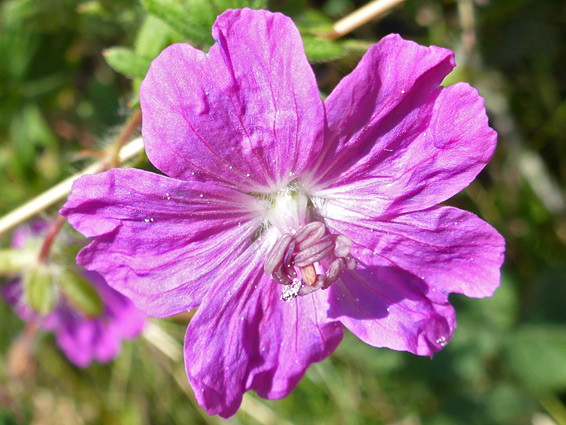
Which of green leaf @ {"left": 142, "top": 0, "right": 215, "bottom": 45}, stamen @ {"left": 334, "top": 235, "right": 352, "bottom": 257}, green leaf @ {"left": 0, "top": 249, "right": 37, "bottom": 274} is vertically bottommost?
green leaf @ {"left": 0, "top": 249, "right": 37, "bottom": 274}

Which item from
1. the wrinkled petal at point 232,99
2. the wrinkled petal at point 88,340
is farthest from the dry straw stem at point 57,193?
the wrinkled petal at point 88,340

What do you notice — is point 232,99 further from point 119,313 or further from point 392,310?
point 119,313

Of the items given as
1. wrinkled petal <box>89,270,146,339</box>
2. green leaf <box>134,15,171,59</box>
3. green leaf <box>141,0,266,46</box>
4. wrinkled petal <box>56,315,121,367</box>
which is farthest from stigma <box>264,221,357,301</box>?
wrinkled petal <box>56,315,121,367</box>

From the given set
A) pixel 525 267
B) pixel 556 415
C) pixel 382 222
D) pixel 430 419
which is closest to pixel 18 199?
pixel 382 222

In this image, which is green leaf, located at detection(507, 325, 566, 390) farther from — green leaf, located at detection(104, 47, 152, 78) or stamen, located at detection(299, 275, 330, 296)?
green leaf, located at detection(104, 47, 152, 78)

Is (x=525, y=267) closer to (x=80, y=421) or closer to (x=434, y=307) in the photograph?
(x=434, y=307)

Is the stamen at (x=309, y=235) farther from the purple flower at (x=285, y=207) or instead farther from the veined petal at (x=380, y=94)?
the veined petal at (x=380, y=94)
